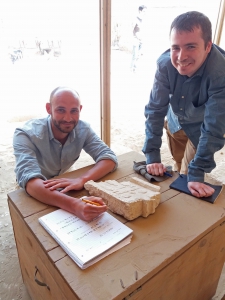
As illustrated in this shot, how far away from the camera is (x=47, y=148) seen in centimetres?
118

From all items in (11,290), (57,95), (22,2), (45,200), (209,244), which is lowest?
(11,290)

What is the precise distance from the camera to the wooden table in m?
0.61

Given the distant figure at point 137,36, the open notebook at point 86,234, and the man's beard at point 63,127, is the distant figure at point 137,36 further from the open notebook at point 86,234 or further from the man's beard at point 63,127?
the open notebook at point 86,234

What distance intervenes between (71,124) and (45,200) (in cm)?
42

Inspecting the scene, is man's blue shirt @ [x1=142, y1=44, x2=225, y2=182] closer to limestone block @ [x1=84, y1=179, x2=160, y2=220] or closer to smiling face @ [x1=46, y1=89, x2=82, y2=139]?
limestone block @ [x1=84, y1=179, x2=160, y2=220]

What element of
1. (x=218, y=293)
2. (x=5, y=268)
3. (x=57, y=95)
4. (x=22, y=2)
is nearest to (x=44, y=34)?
(x=22, y=2)

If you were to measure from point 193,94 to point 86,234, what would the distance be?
812 millimetres

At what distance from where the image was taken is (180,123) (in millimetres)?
1329

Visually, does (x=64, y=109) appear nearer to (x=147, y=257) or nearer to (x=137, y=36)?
(x=147, y=257)

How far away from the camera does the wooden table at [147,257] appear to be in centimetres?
61

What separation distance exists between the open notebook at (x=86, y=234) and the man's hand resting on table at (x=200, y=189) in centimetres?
35

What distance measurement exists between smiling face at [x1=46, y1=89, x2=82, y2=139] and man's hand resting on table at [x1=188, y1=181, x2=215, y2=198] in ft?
2.00

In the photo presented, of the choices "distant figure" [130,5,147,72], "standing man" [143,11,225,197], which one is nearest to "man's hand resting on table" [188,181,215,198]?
"standing man" [143,11,225,197]

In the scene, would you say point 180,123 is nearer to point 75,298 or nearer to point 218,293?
point 218,293
